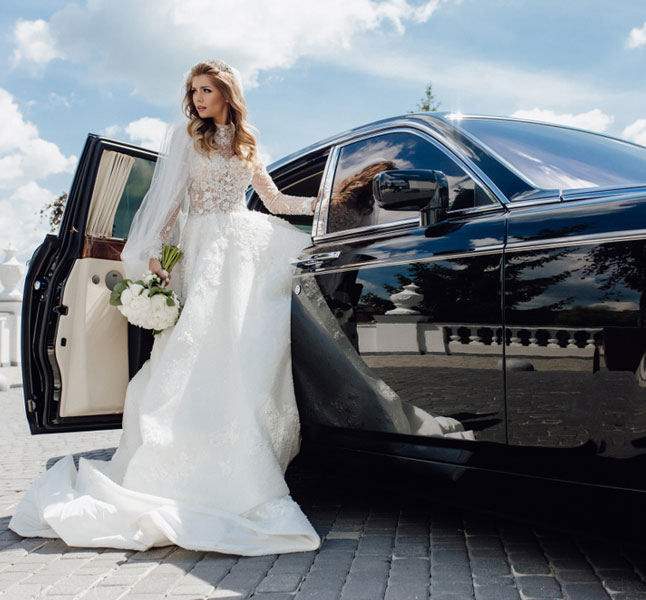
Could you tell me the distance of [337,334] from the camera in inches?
112

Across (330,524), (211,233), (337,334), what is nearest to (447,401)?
(337,334)

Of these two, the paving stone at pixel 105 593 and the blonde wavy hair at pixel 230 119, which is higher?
the blonde wavy hair at pixel 230 119

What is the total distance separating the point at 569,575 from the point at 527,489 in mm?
390

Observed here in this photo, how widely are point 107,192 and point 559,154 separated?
2.33 metres

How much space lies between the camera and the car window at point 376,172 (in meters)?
2.60

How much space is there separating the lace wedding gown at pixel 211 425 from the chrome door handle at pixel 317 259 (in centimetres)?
12

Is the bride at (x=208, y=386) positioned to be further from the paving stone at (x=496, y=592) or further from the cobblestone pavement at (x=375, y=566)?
the paving stone at (x=496, y=592)

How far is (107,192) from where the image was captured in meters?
3.75

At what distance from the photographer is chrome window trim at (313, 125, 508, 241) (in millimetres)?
2449

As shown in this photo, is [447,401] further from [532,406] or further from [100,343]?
[100,343]

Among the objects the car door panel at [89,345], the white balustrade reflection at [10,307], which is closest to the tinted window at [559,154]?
the car door panel at [89,345]

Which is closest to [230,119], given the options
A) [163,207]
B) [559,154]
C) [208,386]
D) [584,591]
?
[163,207]

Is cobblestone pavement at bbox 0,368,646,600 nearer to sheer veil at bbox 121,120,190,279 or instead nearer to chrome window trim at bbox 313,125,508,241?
chrome window trim at bbox 313,125,508,241

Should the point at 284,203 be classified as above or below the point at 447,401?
above
